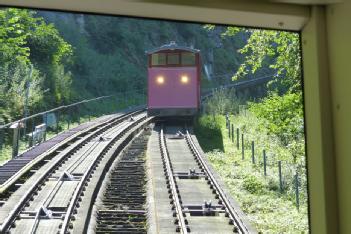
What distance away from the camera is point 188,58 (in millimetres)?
21062

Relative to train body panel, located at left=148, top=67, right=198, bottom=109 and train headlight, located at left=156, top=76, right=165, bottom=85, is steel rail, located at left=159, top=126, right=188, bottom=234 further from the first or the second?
train headlight, located at left=156, top=76, right=165, bottom=85

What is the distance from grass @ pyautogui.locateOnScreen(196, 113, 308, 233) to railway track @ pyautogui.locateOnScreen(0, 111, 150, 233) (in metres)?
3.40

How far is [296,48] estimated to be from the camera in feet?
30.5

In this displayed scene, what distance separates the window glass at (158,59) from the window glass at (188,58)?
0.94 m

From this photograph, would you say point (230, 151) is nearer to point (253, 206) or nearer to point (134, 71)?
point (253, 206)

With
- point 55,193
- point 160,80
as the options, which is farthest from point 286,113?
point 160,80

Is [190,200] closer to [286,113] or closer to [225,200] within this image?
[225,200]

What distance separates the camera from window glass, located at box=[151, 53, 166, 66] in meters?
21.1

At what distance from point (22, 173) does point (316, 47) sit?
33.8 feet

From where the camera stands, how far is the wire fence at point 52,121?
576 inches

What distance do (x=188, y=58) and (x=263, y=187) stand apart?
11124 mm

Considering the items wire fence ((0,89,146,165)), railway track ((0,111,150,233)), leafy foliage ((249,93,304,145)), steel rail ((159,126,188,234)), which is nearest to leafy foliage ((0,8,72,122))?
wire fence ((0,89,146,165))

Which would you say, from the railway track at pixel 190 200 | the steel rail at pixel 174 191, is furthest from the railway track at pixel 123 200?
the steel rail at pixel 174 191

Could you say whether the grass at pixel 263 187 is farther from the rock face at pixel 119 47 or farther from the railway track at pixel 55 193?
the rock face at pixel 119 47
